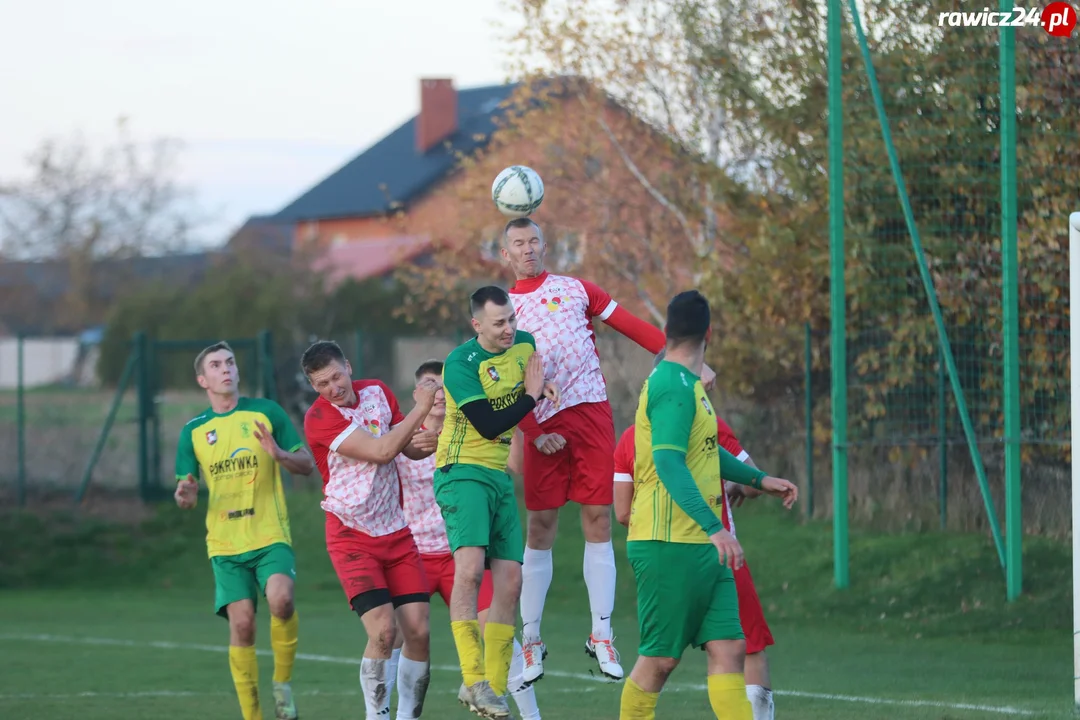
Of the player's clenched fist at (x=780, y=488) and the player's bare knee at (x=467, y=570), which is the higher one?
the player's clenched fist at (x=780, y=488)

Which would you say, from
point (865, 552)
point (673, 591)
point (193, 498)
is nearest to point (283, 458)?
point (193, 498)

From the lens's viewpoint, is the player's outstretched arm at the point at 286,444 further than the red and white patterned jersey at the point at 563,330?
Yes

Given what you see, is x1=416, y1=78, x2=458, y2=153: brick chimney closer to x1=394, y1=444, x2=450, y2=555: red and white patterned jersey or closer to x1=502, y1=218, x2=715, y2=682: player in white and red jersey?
x1=394, y1=444, x2=450, y2=555: red and white patterned jersey

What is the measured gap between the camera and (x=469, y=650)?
24.5 ft

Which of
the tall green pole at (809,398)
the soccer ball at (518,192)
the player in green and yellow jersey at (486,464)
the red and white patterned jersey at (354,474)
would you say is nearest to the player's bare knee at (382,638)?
the red and white patterned jersey at (354,474)

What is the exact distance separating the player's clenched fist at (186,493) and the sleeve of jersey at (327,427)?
859 millimetres

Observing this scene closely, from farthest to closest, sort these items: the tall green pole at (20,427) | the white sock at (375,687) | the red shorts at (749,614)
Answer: the tall green pole at (20,427), the white sock at (375,687), the red shorts at (749,614)

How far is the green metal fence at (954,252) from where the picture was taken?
1390 centimetres

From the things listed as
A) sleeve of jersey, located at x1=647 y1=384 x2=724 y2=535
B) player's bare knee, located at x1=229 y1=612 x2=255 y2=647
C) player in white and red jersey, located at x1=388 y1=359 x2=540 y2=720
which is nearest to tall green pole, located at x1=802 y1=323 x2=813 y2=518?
player in white and red jersey, located at x1=388 y1=359 x2=540 y2=720

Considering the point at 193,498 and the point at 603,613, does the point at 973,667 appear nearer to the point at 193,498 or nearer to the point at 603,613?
the point at 603,613

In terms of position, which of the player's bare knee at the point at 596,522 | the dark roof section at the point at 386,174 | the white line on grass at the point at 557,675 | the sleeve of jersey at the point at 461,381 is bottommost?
the white line on grass at the point at 557,675

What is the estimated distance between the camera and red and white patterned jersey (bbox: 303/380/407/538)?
8320 millimetres

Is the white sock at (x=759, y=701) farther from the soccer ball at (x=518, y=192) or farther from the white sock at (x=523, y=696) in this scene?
the soccer ball at (x=518, y=192)

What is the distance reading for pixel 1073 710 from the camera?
8.65 metres
